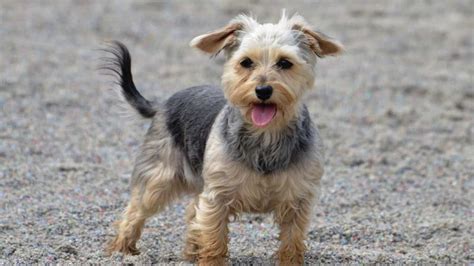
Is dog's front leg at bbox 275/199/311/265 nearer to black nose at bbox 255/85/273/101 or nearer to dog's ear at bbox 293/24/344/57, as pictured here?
black nose at bbox 255/85/273/101

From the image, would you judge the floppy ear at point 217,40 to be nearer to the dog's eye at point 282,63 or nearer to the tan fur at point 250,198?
the dog's eye at point 282,63

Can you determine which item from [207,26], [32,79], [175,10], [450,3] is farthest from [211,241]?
[450,3]

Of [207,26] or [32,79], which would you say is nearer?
[32,79]

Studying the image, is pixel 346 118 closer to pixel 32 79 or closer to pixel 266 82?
pixel 32 79

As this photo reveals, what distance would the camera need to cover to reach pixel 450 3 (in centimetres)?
1570

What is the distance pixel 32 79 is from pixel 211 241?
18.5ft

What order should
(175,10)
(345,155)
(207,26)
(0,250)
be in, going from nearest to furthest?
(0,250)
(345,155)
(207,26)
(175,10)

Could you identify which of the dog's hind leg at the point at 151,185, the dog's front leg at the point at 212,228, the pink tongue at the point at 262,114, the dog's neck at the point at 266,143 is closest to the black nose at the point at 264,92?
the pink tongue at the point at 262,114

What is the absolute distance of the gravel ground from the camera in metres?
6.73

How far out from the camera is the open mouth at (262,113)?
5316 mm

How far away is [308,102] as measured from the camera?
10.7 metres

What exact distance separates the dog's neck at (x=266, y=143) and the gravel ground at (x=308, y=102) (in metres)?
0.92

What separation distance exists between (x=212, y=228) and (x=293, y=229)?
1.60ft

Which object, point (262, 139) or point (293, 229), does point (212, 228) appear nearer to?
point (293, 229)
